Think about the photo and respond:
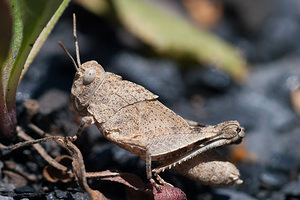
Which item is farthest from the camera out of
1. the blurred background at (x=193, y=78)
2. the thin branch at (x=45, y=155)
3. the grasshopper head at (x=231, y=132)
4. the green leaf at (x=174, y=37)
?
the green leaf at (x=174, y=37)

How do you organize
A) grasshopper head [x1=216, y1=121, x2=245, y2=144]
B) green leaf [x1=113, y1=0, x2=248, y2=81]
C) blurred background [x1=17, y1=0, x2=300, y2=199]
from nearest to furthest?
grasshopper head [x1=216, y1=121, x2=245, y2=144] < blurred background [x1=17, y1=0, x2=300, y2=199] < green leaf [x1=113, y1=0, x2=248, y2=81]

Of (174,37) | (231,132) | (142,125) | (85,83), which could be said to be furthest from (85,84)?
(174,37)

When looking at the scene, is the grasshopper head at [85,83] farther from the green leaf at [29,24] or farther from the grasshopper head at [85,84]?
the green leaf at [29,24]

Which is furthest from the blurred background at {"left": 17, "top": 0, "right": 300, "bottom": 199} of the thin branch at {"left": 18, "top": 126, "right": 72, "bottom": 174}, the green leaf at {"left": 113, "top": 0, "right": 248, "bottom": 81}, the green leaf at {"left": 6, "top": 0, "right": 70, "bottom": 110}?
the green leaf at {"left": 6, "top": 0, "right": 70, "bottom": 110}

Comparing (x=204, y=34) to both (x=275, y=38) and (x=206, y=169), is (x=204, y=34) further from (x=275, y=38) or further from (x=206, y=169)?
(x=206, y=169)

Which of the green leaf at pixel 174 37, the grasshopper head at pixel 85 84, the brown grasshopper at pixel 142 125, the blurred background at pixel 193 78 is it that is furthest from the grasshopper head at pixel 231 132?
the green leaf at pixel 174 37

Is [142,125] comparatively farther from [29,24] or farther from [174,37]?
[174,37]

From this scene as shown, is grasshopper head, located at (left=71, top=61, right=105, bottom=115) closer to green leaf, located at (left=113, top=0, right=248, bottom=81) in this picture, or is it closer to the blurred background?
the blurred background
